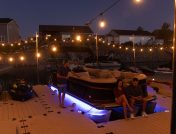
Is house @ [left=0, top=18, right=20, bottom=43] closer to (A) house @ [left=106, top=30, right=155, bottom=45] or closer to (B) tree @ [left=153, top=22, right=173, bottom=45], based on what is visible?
(A) house @ [left=106, top=30, right=155, bottom=45]

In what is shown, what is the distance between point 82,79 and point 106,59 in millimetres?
26136

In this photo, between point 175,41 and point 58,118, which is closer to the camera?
point 175,41

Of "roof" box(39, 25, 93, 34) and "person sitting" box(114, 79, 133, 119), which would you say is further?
"roof" box(39, 25, 93, 34)

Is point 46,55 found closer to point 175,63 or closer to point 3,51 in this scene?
point 3,51

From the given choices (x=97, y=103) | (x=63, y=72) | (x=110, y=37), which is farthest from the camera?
(x=110, y=37)

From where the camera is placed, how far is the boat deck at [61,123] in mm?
7367

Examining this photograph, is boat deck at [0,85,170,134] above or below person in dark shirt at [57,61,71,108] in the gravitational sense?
below

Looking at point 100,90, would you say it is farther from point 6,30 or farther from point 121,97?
point 6,30

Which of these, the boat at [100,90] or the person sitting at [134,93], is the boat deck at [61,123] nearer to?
the person sitting at [134,93]

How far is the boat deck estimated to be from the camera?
7.37 m

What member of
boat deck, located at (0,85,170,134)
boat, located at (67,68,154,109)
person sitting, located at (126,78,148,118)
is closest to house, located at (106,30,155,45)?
boat, located at (67,68,154,109)

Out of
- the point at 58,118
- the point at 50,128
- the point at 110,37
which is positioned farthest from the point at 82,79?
the point at 110,37

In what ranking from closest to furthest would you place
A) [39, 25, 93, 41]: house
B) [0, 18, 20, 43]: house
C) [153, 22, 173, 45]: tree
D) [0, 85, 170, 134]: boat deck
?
[0, 85, 170, 134]: boat deck → [0, 18, 20, 43]: house → [39, 25, 93, 41]: house → [153, 22, 173, 45]: tree

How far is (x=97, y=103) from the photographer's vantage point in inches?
360
